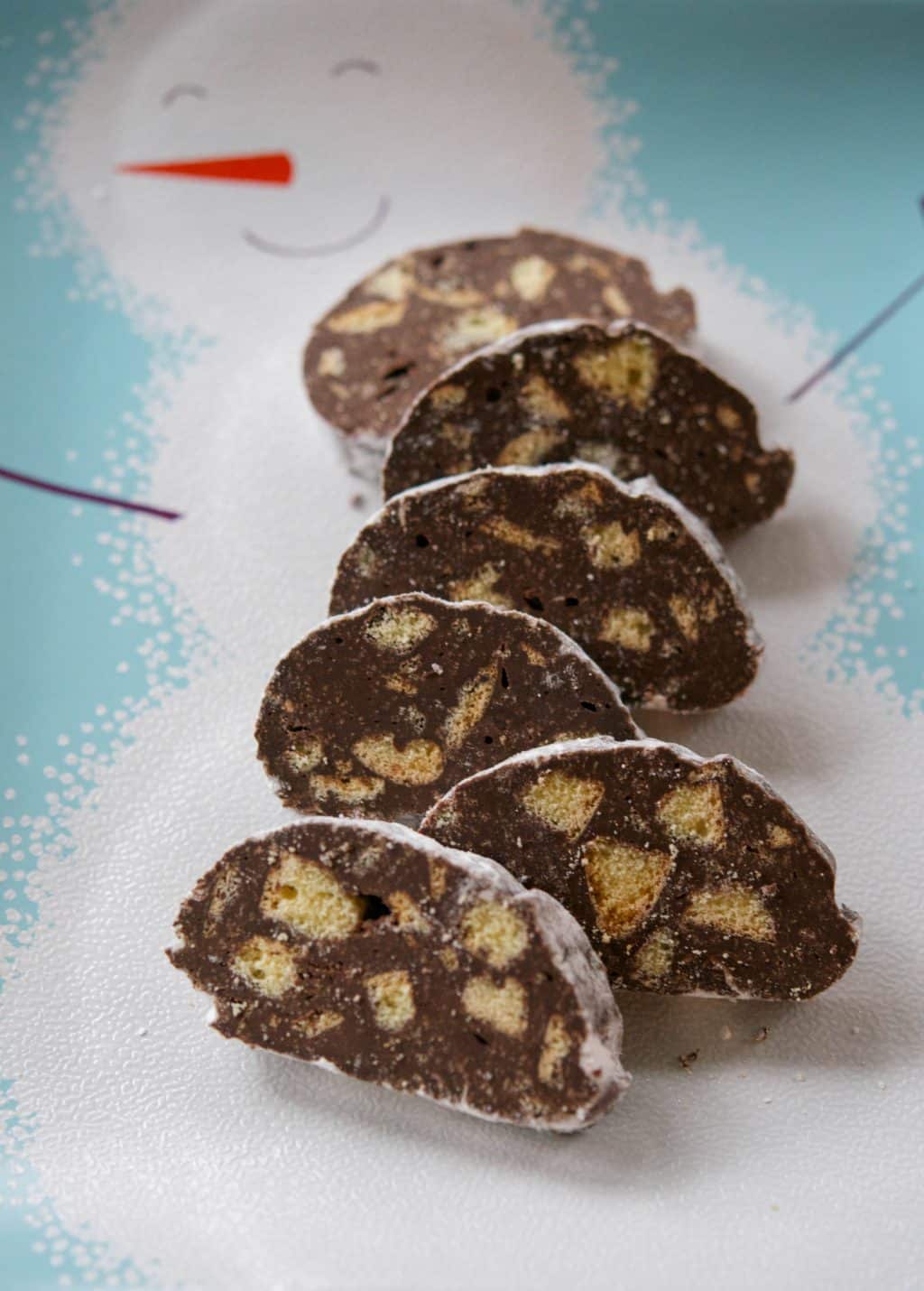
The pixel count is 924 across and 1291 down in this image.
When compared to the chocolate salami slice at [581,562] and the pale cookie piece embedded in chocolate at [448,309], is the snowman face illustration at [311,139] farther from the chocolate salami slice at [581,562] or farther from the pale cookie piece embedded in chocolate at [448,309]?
the chocolate salami slice at [581,562]

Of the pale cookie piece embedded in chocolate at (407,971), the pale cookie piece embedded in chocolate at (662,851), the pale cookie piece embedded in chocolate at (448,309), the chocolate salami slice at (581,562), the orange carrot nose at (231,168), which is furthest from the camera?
the orange carrot nose at (231,168)

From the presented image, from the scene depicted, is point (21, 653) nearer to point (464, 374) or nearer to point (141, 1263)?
point (464, 374)

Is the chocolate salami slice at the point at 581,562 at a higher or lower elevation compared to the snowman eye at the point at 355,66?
higher

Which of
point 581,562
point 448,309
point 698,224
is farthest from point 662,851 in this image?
point 698,224

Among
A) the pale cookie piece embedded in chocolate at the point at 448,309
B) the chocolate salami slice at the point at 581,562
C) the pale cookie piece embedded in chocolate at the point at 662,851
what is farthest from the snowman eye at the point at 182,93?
the pale cookie piece embedded in chocolate at the point at 662,851

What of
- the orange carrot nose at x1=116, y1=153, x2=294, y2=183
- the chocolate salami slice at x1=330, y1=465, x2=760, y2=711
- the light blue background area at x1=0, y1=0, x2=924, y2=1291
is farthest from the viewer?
the orange carrot nose at x1=116, y1=153, x2=294, y2=183

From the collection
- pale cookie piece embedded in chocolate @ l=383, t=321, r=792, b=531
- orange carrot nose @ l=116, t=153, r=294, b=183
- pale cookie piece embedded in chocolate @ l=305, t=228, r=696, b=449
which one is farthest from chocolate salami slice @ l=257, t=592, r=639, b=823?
orange carrot nose @ l=116, t=153, r=294, b=183

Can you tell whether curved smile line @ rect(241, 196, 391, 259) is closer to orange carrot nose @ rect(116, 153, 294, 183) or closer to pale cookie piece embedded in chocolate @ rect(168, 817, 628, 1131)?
orange carrot nose @ rect(116, 153, 294, 183)
